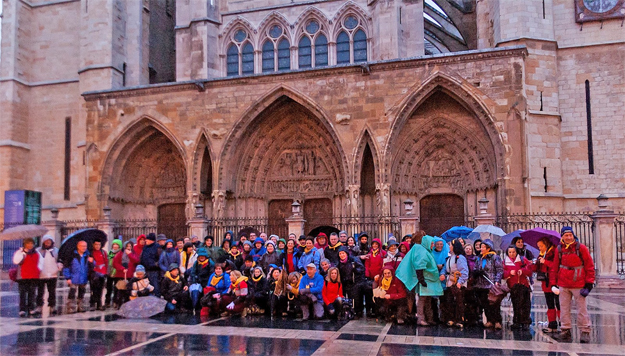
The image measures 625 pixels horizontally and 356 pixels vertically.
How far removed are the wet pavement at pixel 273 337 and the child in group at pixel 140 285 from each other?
650mm

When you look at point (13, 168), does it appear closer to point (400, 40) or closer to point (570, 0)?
point (400, 40)

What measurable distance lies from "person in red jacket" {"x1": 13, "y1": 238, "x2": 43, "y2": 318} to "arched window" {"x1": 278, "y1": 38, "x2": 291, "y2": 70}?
41.9 ft

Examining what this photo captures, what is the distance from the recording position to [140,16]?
21.1m

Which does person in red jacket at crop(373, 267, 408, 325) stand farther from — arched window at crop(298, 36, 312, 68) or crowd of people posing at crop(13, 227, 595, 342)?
arched window at crop(298, 36, 312, 68)

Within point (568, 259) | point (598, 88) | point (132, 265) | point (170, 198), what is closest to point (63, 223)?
point (170, 198)

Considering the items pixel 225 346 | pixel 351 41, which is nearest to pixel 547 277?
pixel 225 346

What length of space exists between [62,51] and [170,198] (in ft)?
26.3

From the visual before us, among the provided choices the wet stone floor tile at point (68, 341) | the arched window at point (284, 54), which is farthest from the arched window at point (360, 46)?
the wet stone floor tile at point (68, 341)

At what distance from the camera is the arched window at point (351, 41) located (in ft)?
63.3

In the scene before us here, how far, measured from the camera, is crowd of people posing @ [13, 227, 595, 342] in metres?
7.13

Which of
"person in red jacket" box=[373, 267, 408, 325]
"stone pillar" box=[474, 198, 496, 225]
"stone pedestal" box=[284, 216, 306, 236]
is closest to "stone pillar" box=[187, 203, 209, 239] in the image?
"stone pedestal" box=[284, 216, 306, 236]

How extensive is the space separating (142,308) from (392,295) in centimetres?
397

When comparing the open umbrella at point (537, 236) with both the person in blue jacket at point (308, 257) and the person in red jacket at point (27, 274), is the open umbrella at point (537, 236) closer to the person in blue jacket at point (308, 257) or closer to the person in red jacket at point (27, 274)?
the person in blue jacket at point (308, 257)

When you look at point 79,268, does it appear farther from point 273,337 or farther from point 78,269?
point 273,337
